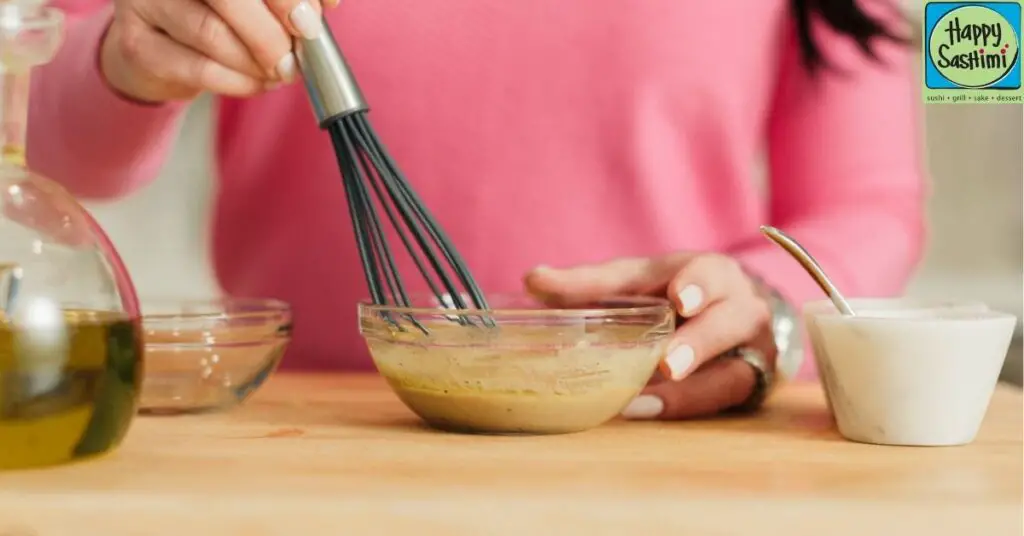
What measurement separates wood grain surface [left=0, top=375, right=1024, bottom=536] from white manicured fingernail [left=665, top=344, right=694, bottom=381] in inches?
0.9

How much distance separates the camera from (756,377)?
1.53 feet

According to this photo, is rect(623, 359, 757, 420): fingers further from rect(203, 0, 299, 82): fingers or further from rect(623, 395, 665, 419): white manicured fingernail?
rect(203, 0, 299, 82): fingers

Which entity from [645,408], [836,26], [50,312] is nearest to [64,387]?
[50,312]

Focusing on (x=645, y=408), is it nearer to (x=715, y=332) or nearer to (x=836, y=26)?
(x=715, y=332)

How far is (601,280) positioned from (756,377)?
82 mm

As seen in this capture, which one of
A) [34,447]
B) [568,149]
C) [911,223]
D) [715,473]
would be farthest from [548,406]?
[911,223]

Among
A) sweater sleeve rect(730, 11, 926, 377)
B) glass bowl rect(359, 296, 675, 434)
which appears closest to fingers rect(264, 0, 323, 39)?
glass bowl rect(359, 296, 675, 434)

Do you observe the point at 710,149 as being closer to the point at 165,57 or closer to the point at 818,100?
the point at 818,100

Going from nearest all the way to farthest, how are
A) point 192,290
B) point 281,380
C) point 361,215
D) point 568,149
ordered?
point 361,215, point 281,380, point 568,149, point 192,290

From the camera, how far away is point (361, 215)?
1.40ft

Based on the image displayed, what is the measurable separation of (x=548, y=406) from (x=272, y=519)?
130mm

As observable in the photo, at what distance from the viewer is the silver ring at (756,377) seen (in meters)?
0.47

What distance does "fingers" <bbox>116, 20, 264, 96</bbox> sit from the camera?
450mm

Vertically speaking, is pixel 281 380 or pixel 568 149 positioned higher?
pixel 568 149
